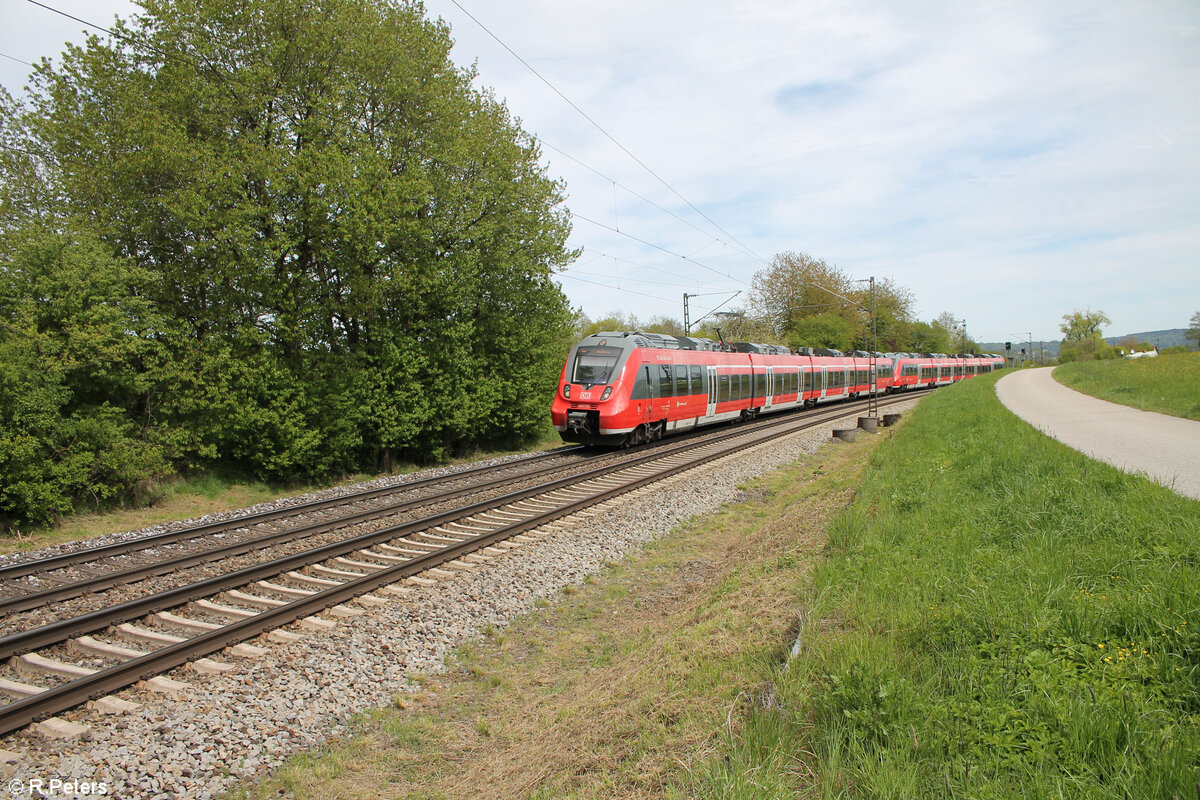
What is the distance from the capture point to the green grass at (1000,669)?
2.59 meters

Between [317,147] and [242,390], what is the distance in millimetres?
5823

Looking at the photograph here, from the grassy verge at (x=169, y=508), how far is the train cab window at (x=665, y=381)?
8.55 m

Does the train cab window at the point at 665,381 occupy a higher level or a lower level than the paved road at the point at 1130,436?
higher

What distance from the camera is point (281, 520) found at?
417 inches

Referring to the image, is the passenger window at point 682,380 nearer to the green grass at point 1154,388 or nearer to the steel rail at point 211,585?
the steel rail at point 211,585

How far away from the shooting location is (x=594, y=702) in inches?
176

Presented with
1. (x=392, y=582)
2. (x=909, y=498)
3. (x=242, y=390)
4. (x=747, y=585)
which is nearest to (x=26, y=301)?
(x=242, y=390)

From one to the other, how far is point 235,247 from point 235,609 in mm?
9942

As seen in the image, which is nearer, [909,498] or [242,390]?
[909,498]

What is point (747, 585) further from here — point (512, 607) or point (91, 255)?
point (91, 255)

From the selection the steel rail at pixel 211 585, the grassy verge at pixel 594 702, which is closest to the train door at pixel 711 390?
the steel rail at pixel 211 585

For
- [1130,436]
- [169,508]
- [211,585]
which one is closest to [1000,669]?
[211,585]

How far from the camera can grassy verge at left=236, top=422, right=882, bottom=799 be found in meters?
3.55

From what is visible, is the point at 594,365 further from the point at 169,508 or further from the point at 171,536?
the point at 171,536
